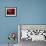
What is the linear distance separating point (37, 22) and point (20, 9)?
31.1 inches

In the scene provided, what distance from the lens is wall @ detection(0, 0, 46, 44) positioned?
4.91 meters

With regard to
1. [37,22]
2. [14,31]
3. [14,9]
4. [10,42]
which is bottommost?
[10,42]

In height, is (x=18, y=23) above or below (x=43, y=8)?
below

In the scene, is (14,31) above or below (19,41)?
above

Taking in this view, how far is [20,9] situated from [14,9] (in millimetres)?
222

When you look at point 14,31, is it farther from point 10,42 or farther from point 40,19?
point 40,19

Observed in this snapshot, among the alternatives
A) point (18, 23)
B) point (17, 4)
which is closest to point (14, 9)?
point (17, 4)

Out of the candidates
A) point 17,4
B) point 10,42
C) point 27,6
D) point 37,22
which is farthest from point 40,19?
point 10,42

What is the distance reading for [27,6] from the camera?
4.93 m

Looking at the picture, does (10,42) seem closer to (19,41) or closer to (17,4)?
(19,41)

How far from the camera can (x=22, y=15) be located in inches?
194

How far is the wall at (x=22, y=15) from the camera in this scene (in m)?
4.91

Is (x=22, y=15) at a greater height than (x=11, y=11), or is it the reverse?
(x=11, y=11)

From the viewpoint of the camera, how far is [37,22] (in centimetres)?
494
